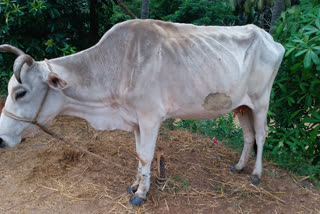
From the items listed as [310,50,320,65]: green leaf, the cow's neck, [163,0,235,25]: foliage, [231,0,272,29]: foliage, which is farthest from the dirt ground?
[231,0,272,29]: foliage

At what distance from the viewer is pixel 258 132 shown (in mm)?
3145

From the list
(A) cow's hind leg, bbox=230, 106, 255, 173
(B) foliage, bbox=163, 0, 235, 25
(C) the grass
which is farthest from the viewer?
(B) foliage, bbox=163, 0, 235, 25

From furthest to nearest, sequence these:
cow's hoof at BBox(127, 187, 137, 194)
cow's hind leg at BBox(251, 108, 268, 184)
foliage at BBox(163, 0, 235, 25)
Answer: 1. foliage at BBox(163, 0, 235, 25)
2. cow's hind leg at BBox(251, 108, 268, 184)
3. cow's hoof at BBox(127, 187, 137, 194)

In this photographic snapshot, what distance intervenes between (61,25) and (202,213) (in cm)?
362

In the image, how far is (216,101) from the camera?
2619mm

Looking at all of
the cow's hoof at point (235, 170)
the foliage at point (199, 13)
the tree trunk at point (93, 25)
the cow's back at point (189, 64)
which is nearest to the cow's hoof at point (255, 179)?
the cow's hoof at point (235, 170)

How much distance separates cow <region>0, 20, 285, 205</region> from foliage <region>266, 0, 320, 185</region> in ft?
2.58

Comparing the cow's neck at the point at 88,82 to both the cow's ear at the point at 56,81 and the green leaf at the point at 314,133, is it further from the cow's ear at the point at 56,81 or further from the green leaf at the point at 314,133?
the green leaf at the point at 314,133

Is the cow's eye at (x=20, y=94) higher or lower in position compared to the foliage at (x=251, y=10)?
higher

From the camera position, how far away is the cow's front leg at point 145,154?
2.46 metres

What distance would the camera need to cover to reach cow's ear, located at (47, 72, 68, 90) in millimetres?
2156

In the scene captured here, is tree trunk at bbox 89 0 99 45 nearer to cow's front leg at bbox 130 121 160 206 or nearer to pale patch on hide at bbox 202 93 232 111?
cow's front leg at bbox 130 121 160 206

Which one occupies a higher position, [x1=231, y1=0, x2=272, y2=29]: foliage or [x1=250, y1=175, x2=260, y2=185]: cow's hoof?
[x1=250, y1=175, x2=260, y2=185]: cow's hoof

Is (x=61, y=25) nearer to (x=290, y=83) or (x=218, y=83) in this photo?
(x=218, y=83)
